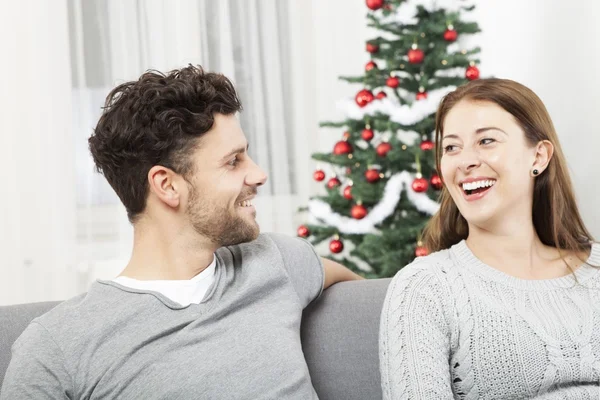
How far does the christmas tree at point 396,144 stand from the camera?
11.3 ft

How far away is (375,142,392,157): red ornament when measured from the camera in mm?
3457

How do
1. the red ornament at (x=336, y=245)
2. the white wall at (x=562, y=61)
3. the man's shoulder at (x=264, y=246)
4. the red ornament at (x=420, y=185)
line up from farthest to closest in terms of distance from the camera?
the white wall at (x=562, y=61), the red ornament at (x=336, y=245), the red ornament at (x=420, y=185), the man's shoulder at (x=264, y=246)

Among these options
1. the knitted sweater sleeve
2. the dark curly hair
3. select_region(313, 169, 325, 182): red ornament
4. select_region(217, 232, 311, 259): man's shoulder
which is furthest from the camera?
select_region(313, 169, 325, 182): red ornament

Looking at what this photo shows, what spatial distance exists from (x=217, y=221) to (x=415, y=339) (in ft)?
1.65

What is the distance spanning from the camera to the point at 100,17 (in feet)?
13.0

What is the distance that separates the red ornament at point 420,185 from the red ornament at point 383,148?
196mm

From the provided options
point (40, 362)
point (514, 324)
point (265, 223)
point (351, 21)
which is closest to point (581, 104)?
point (351, 21)

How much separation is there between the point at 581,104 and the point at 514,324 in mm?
2805

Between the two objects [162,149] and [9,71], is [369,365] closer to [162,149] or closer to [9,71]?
[162,149]

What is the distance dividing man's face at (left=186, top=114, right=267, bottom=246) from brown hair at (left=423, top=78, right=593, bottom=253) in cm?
50

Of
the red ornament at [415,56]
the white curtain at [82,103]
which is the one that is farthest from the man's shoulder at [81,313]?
the white curtain at [82,103]

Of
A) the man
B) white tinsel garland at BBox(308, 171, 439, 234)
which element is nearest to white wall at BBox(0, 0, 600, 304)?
white tinsel garland at BBox(308, 171, 439, 234)

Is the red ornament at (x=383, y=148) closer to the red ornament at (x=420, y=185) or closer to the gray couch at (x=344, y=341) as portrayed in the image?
the red ornament at (x=420, y=185)

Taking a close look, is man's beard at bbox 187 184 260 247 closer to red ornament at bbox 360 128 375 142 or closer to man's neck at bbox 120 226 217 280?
man's neck at bbox 120 226 217 280
